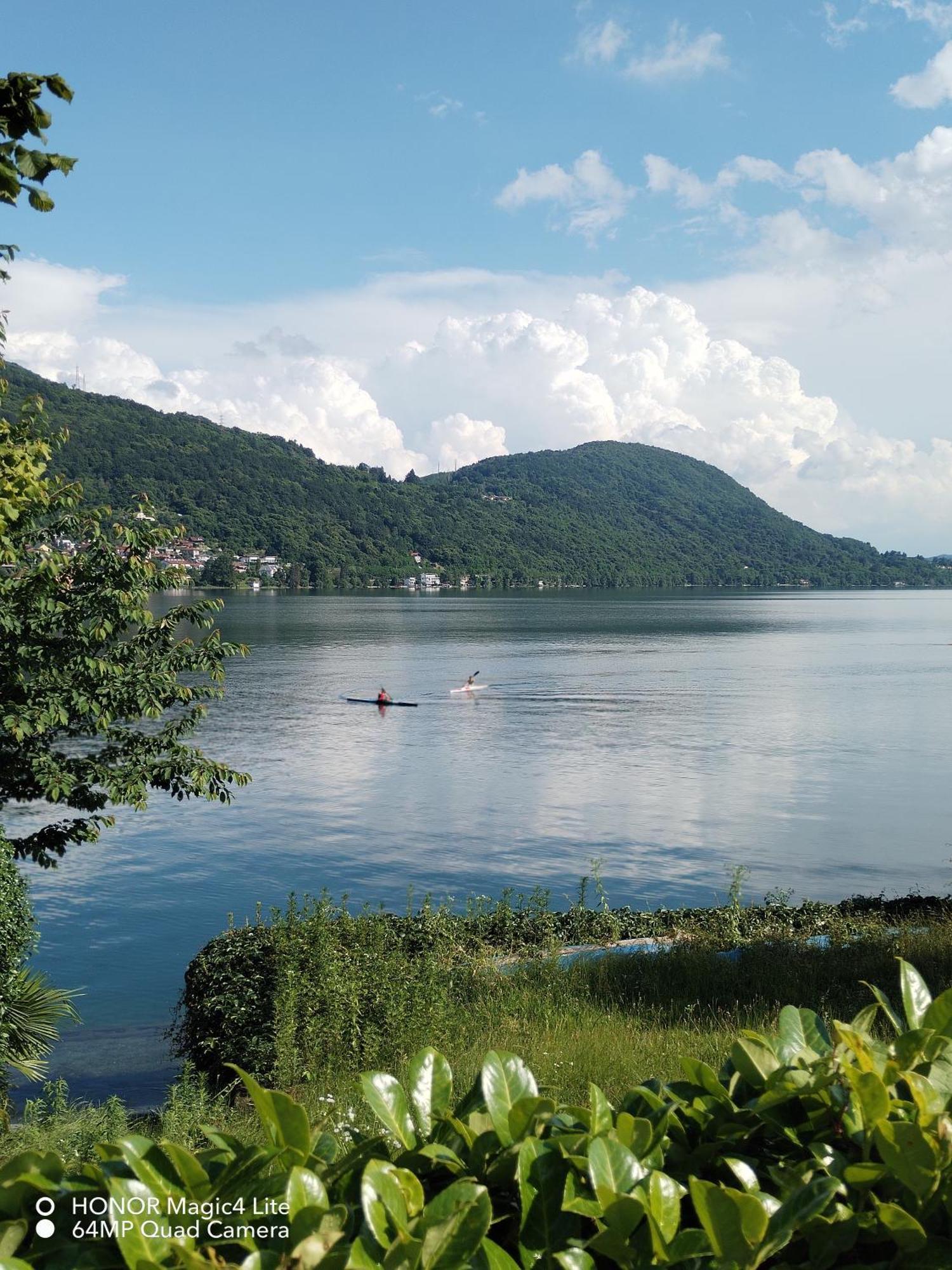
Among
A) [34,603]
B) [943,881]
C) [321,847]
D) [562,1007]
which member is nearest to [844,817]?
[943,881]

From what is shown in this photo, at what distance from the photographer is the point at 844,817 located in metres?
29.6

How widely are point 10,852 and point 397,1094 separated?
8.55 m

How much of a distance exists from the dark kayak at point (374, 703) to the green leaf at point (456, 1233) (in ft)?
170

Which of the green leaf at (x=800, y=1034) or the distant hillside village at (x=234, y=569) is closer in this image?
the green leaf at (x=800, y=1034)

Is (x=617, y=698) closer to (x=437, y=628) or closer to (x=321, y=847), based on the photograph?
(x=321, y=847)

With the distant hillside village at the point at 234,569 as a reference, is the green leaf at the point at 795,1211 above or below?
below

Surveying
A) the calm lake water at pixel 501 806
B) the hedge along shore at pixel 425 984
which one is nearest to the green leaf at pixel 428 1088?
the hedge along shore at pixel 425 984

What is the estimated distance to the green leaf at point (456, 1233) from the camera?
1876mm

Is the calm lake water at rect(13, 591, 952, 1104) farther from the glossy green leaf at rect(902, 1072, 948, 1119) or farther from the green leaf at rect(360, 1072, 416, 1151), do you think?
the glossy green leaf at rect(902, 1072, 948, 1119)

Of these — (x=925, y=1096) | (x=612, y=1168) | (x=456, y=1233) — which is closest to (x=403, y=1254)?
(x=456, y=1233)

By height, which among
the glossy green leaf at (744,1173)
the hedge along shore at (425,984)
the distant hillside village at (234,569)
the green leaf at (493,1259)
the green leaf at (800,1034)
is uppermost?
the distant hillside village at (234,569)

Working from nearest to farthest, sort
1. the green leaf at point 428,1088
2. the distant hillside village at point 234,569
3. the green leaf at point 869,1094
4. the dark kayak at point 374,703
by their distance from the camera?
the green leaf at point 869,1094
the green leaf at point 428,1088
the dark kayak at point 374,703
the distant hillside village at point 234,569

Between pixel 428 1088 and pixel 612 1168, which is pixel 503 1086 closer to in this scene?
pixel 428 1088

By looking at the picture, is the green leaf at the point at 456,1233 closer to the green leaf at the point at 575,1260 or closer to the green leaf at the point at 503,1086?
the green leaf at the point at 575,1260
